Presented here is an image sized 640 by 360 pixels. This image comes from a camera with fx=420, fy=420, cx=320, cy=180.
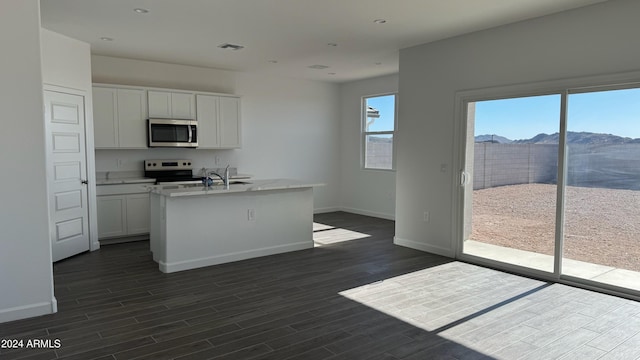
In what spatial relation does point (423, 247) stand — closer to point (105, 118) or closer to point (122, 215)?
point (122, 215)

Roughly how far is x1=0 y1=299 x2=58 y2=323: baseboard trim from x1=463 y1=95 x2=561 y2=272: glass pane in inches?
175

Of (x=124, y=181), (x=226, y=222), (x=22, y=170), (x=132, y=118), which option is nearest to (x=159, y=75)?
(x=132, y=118)

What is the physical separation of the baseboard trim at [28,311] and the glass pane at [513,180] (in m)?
4.44

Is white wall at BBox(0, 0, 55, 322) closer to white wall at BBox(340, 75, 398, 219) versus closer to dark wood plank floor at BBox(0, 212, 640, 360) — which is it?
dark wood plank floor at BBox(0, 212, 640, 360)

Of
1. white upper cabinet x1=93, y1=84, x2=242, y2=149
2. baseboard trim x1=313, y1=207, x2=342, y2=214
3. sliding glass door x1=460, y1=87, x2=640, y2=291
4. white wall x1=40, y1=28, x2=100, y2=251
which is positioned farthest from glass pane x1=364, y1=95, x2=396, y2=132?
white wall x1=40, y1=28, x2=100, y2=251

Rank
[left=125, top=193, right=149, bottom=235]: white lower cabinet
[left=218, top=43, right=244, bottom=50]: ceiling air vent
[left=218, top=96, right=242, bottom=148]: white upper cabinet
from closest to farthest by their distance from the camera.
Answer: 1. [left=218, top=43, right=244, bottom=50]: ceiling air vent
2. [left=125, top=193, right=149, bottom=235]: white lower cabinet
3. [left=218, top=96, right=242, bottom=148]: white upper cabinet

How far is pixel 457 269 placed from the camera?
4863 millimetres

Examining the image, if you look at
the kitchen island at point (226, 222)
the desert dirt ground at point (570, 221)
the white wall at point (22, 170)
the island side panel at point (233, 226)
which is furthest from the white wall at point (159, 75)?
the desert dirt ground at point (570, 221)

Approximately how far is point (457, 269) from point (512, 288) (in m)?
0.74

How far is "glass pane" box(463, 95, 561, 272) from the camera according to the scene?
448cm

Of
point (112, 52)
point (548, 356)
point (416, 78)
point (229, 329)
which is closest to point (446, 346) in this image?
point (548, 356)

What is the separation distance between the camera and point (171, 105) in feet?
22.0

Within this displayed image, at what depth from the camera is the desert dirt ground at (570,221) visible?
3.95 m

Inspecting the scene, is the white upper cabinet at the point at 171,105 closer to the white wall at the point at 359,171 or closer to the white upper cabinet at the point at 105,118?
the white upper cabinet at the point at 105,118
